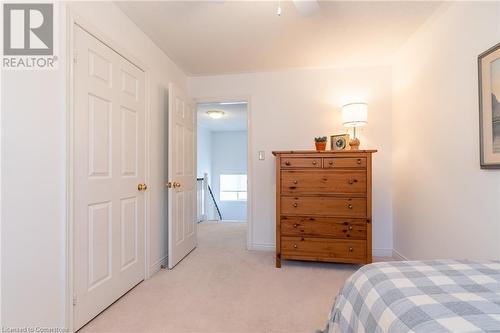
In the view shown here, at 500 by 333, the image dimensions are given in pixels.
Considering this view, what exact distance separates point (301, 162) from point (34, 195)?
6.87 feet

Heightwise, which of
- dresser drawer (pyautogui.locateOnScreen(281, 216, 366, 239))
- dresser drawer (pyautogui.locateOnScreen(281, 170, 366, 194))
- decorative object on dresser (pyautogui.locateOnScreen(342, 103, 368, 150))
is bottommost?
dresser drawer (pyautogui.locateOnScreen(281, 216, 366, 239))

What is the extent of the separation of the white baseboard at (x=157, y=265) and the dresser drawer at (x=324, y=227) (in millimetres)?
1320

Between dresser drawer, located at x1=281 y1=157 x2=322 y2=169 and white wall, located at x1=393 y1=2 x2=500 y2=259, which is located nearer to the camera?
white wall, located at x1=393 y1=2 x2=500 y2=259

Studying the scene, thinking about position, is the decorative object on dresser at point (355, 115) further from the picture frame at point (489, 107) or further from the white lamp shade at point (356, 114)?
the picture frame at point (489, 107)

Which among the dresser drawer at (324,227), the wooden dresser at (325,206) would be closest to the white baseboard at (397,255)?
the wooden dresser at (325,206)

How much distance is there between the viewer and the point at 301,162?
101 inches

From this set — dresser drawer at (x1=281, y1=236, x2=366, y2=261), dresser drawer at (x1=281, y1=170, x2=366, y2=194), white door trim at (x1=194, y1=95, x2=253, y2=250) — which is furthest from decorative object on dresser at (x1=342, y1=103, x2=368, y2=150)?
white door trim at (x1=194, y1=95, x2=253, y2=250)

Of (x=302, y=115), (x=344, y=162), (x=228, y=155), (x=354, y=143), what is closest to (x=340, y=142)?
(x=354, y=143)

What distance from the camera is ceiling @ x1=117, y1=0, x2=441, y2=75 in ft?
Result: 6.40

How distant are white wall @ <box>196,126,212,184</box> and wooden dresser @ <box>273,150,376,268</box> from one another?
4.59m

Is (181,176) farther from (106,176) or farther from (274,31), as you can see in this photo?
(274,31)

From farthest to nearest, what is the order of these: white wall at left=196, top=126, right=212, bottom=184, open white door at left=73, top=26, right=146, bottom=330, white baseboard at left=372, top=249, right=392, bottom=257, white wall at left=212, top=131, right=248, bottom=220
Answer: white wall at left=212, top=131, right=248, bottom=220, white wall at left=196, top=126, right=212, bottom=184, white baseboard at left=372, top=249, right=392, bottom=257, open white door at left=73, top=26, right=146, bottom=330

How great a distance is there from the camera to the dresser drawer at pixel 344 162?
2.47 meters

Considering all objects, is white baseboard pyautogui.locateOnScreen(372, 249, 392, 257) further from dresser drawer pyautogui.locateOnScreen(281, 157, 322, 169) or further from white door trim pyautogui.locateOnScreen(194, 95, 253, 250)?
white door trim pyautogui.locateOnScreen(194, 95, 253, 250)
